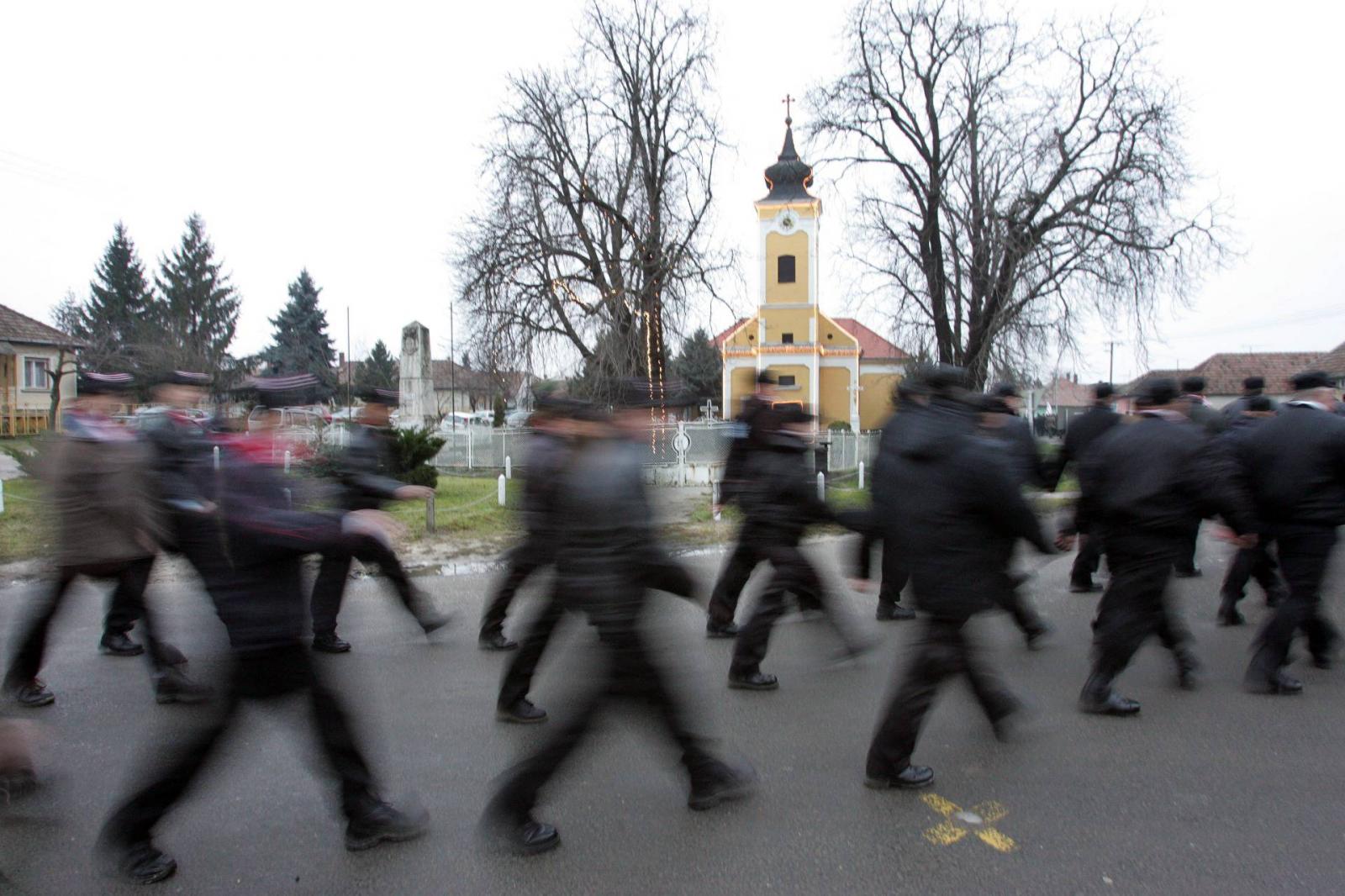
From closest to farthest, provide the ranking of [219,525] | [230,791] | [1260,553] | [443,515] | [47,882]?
[47,882] < [219,525] < [230,791] < [1260,553] < [443,515]

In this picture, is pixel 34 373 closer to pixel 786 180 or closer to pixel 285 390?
pixel 786 180

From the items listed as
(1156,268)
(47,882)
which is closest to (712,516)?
(47,882)

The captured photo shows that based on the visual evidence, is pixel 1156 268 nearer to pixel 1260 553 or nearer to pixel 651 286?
pixel 651 286

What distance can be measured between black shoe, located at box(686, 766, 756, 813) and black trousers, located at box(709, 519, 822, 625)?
1.35 metres

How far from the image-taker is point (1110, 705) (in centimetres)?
459

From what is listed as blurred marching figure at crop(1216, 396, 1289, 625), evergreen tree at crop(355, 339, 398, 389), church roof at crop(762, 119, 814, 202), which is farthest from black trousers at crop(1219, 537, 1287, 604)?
evergreen tree at crop(355, 339, 398, 389)

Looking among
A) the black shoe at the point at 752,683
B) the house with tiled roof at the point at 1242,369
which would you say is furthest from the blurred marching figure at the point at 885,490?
the house with tiled roof at the point at 1242,369

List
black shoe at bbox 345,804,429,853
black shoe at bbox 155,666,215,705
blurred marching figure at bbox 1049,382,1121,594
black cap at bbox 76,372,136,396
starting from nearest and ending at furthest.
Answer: black shoe at bbox 345,804,429,853
black cap at bbox 76,372,136,396
black shoe at bbox 155,666,215,705
blurred marching figure at bbox 1049,382,1121,594

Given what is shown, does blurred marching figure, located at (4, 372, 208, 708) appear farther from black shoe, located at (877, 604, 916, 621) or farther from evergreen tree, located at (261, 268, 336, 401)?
evergreen tree, located at (261, 268, 336, 401)

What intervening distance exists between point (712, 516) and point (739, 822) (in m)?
9.64

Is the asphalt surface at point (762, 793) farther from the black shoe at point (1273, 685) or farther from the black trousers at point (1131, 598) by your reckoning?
the black trousers at point (1131, 598)

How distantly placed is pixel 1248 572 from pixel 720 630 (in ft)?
12.9

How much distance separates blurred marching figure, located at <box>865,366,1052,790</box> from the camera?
140 inches

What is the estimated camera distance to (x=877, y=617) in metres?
6.70
